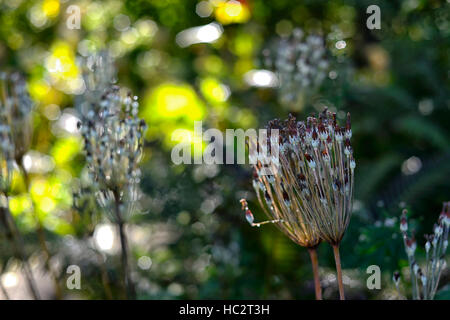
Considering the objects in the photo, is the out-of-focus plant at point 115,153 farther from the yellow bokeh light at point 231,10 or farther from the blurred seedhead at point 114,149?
the yellow bokeh light at point 231,10

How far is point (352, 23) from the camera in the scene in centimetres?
462

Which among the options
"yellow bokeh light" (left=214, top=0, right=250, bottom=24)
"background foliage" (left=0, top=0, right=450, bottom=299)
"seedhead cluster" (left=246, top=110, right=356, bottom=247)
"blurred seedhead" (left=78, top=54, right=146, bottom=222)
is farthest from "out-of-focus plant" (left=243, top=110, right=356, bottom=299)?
"yellow bokeh light" (left=214, top=0, right=250, bottom=24)

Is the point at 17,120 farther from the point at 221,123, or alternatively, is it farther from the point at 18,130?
the point at 221,123

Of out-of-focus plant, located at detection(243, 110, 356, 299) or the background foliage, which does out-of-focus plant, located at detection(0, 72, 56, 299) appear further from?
out-of-focus plant, located at detection(243, 110, 356, 299)

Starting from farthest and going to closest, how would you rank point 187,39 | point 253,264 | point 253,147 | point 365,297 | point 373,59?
point 373,59, point 187,39, point 253,264, point 365,297, point 253,147

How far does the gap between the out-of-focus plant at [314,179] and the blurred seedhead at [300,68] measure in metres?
0.96

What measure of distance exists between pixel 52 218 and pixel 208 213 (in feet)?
2.91

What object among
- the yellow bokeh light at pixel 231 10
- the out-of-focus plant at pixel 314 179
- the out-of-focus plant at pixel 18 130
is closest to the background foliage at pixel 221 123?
the yellow bokeh light at pixel 231 10

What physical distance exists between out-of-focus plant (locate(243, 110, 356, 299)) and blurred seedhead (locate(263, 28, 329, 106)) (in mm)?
958

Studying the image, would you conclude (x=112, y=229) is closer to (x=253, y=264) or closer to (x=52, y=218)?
(x=52, y=218)

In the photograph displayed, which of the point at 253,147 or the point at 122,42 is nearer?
the point at 253,147

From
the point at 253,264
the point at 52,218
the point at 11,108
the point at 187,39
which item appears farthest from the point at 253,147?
the point at 187,39

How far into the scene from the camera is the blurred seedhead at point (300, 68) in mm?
2398

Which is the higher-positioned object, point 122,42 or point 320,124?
point 122,42
